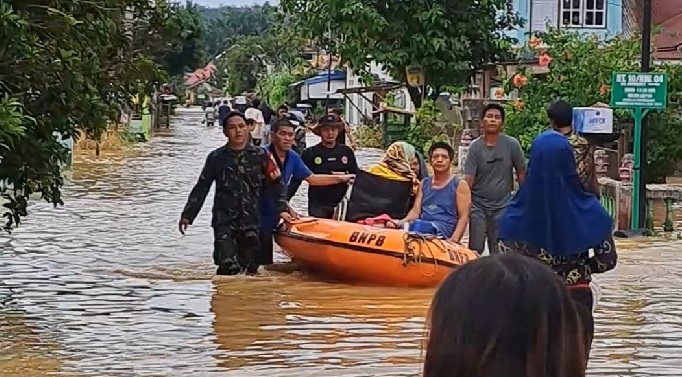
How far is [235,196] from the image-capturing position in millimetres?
11648

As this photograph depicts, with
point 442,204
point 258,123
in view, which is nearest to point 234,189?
point 442,204

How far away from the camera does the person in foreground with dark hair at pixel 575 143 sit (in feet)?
25.2

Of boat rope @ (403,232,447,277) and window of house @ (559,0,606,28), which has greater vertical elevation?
window of house @ (559,0,606,28)

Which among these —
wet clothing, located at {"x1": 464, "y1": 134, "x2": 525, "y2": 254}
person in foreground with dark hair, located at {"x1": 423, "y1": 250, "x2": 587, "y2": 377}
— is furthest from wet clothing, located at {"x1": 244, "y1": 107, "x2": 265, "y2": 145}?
person in foreground with dark hair, located at {"x1": 423, "y1": 250, "x2": 587, "y2": 377}

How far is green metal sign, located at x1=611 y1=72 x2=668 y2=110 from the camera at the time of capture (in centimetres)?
1608

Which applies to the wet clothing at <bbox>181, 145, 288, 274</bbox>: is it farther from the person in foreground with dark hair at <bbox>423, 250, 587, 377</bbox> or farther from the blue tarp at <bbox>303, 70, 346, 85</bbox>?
the blue tarp at <bbox>303, 70, 346, 85</bbox>

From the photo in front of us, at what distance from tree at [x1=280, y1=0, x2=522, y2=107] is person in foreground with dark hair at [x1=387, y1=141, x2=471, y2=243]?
19.0 m

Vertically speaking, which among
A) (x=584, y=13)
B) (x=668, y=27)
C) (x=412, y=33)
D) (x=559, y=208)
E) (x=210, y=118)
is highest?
(x=584, y=13)

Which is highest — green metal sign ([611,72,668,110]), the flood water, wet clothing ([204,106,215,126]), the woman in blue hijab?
green metal sign ([611,72,668,110])

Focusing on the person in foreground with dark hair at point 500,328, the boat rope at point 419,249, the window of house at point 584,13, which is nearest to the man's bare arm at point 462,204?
the boat rope at point 419,249

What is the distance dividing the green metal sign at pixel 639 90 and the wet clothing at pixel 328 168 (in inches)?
178

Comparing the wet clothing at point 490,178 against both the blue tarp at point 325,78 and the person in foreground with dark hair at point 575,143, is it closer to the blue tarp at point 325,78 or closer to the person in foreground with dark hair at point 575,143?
the person in foreground with dark hair at point 575,143

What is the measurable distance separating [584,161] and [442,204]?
3726 mm

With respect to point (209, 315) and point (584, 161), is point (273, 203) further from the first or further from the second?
point (584, 161)
